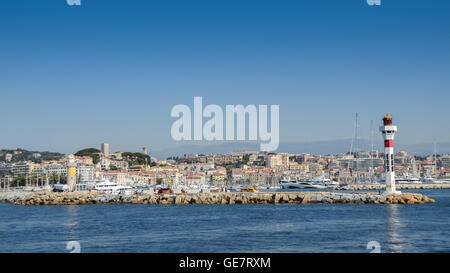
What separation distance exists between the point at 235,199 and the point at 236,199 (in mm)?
65

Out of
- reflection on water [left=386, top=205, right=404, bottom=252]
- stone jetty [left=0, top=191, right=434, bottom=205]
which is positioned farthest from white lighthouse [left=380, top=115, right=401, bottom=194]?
reflection on water [left=386, top=205, right=404, bottom=252]

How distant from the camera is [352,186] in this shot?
64875 mm

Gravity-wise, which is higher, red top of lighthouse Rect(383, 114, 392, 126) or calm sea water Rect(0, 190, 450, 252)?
red top of lighthouse Rect(383, 114, 392, 126)

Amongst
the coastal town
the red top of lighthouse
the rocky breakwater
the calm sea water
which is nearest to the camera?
the calm sea water

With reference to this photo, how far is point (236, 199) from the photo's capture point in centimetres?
3078

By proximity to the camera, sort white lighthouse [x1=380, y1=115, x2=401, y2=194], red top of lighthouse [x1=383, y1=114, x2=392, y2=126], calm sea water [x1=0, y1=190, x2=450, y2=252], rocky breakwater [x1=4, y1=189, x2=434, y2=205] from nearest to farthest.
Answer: calm sea water [x1=0, y1=190, x2=450, y2=252], white lighthouse [x1=380, y1=115, x2=401, y2=194], red top of lighthouse [x1=383, y1=114, x2=392, y2=126], rocky breakwater [x1=4, y1=189, x2=434, y2=205]

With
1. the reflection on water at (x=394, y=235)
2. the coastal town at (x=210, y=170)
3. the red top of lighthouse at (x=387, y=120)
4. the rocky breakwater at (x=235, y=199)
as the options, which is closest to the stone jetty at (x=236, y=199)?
the rocky breakwater at (x=235, y=199)

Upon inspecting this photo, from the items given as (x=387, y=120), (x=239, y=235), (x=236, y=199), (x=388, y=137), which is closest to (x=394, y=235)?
(x=239, y=235)

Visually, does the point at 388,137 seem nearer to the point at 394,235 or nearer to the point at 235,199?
the point at 235,199

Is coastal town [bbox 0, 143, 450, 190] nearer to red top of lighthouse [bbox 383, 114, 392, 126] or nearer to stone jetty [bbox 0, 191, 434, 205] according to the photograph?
stone jetty [bbox 0, 191, 434, 205]

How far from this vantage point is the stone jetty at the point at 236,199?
94.1 feet

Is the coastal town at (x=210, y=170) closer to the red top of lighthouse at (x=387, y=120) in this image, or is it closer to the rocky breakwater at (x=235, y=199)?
the rocky breakwater at (x=235, y=199)

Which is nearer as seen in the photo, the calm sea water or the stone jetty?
the calm sea water

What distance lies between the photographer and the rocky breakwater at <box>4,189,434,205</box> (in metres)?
28.7
